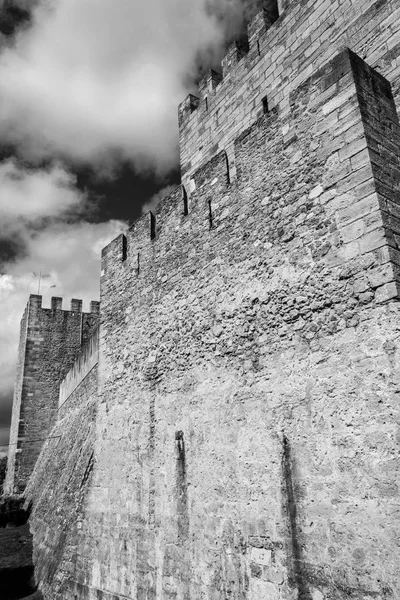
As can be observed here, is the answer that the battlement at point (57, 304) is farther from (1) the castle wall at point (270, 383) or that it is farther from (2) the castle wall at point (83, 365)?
(1) the castle wall at point (270, 383)

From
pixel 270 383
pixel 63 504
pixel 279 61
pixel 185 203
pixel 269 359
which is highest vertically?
pixel 279 61

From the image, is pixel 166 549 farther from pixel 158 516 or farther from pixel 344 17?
pixel 344 17

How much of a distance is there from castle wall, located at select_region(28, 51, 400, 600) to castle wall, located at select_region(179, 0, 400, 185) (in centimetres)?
78

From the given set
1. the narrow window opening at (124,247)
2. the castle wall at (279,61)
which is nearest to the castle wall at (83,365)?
the narrow window opening at (124,247)

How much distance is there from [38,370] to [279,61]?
57.1 feet

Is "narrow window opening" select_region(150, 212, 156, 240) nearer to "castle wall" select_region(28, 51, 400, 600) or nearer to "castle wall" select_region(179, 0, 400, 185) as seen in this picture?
"castle wall" select_region(28, 51, 400, 600)

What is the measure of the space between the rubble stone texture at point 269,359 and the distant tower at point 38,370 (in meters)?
12.0

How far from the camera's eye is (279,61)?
24.5 ft

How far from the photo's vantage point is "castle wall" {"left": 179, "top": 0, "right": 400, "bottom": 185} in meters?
5.75

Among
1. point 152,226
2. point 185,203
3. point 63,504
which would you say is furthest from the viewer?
point 63,504

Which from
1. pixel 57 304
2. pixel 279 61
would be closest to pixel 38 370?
pixel 57 304

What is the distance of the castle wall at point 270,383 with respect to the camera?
3854 mm

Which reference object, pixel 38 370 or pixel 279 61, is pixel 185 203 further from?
pixel 38 370

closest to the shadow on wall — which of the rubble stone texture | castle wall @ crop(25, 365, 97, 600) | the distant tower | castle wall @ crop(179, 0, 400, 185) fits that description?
castle wall @ crop(25, 365, 97, 600)
